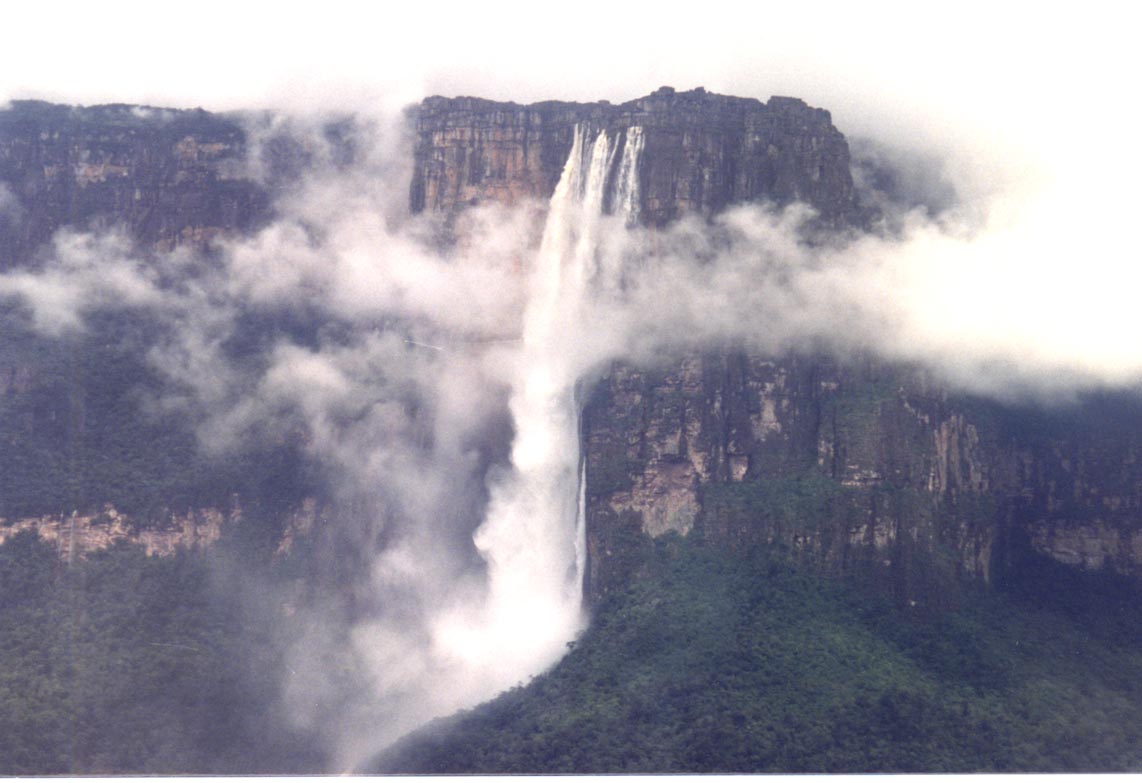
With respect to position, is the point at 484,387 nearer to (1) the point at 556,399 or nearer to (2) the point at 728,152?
(1) the point at 556,399

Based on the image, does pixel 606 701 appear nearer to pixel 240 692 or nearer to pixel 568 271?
pixel 240 692

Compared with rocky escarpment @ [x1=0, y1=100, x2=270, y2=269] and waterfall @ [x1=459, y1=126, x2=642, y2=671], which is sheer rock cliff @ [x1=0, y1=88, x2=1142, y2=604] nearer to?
rocky escarpment @ [x1=0, y1=100, x2=270, y2=269]

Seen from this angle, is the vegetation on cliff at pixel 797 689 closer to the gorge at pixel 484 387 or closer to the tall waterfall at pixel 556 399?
the gorge at pixel 484 387

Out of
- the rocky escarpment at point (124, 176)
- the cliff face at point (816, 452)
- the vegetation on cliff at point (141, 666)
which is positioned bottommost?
the vegetation on cliff at point (141, 666)

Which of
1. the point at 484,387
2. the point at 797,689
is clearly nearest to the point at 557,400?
the point at 484,387

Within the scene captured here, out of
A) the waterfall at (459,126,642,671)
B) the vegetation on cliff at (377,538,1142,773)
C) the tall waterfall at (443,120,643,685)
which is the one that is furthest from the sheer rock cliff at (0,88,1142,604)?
the vegetation on cliff at (377,538,1142,773)

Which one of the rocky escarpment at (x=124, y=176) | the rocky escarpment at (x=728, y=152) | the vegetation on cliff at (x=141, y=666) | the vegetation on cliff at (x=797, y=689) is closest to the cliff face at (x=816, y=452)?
the rocky escarpment at (x=728, y=152)
